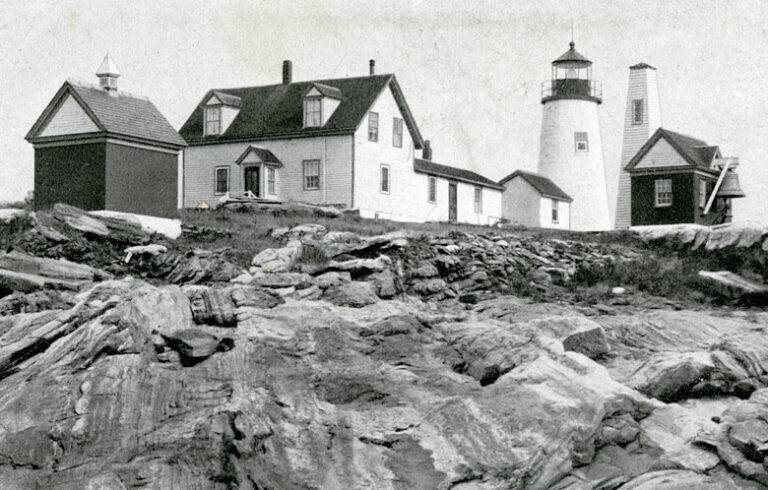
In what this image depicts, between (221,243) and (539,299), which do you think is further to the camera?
(221,243)

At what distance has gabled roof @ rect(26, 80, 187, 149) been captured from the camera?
32844mm

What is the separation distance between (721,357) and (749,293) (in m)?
7.63

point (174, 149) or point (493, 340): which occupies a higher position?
point (174, 149)

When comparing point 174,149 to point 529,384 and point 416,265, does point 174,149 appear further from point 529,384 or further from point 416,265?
point 529,384

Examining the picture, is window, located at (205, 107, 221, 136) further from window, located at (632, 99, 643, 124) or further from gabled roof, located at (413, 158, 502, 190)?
window, located at (632, 99, 643, 124)

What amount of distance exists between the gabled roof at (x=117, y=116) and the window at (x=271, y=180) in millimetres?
11008

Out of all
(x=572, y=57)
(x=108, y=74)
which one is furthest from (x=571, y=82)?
(x=108, y=74)

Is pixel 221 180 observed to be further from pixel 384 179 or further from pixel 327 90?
pixel 384 179

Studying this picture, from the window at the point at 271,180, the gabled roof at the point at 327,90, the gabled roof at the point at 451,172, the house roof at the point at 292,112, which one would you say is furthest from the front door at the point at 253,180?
the gabled roof at the point at 451,172

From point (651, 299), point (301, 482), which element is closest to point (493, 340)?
point (301, 482)

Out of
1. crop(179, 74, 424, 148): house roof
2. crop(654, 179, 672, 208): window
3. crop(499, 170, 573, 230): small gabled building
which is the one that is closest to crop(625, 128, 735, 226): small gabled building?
crop(654, 179, 672, 208): window

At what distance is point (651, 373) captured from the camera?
21109 millimetres

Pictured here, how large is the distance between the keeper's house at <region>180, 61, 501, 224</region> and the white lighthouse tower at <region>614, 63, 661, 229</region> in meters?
7.92

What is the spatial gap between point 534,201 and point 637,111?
5789mm
